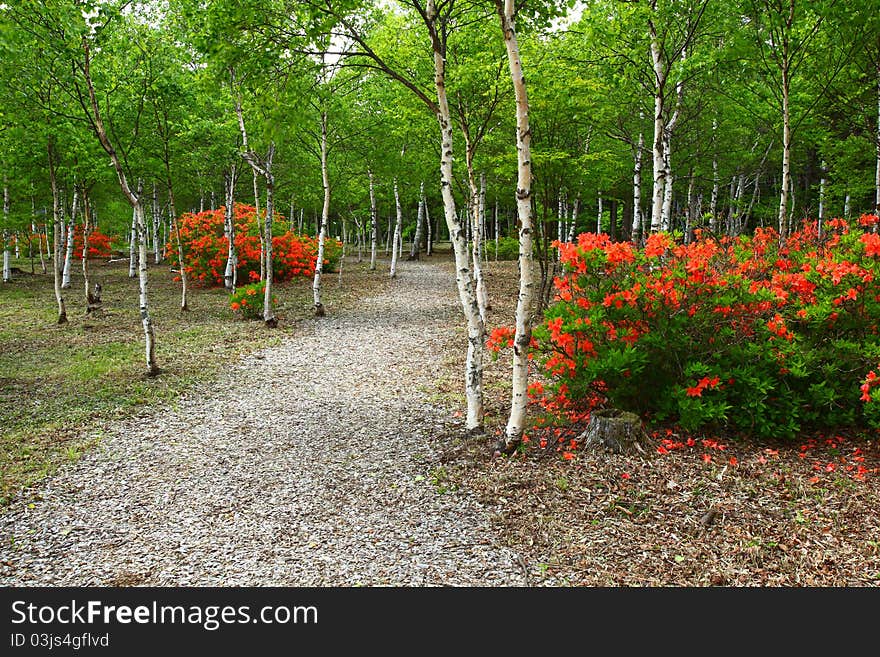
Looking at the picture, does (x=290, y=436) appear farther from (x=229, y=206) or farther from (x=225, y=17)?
(x=229, y=206)

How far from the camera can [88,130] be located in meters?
12.2

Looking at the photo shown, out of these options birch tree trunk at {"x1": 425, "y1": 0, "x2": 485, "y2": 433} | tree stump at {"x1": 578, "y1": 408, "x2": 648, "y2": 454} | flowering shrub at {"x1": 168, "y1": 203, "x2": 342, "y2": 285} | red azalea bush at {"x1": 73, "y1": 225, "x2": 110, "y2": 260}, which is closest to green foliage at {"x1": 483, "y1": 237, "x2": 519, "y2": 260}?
flowering shrub at {"x1": 168, "y1": 203, "x2": 342, "y2": 285}

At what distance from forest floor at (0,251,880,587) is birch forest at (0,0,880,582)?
125 mm

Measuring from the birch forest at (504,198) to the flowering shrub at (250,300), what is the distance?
0.33 ft

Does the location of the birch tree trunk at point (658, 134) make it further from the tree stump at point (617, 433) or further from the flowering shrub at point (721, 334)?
the tree stump at point (617, 433)

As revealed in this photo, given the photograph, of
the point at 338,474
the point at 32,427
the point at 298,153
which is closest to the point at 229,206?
the point at 298,153

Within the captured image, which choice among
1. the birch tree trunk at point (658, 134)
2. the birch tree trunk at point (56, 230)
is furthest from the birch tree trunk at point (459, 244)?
the birch tree trunk at point (56, 230)

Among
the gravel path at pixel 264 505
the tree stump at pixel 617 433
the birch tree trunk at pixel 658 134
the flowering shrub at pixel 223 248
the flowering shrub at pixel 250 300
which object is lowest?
the gravel path at pixel 264 505

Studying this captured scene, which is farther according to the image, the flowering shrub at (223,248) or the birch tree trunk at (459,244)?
the flowering shrub at (223,248)

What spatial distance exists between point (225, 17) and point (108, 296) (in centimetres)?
1504

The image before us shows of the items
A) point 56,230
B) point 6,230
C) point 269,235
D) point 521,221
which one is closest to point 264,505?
point 521,221

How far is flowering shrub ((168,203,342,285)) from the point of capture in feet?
64.4

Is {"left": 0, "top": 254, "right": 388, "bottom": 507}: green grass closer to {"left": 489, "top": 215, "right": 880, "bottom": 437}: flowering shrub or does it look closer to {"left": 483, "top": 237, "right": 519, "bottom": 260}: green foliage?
{"left": 489, "top": 215, "right": 880, "bottom": 437}: flowering shrub

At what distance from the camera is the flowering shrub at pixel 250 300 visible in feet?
46.5
